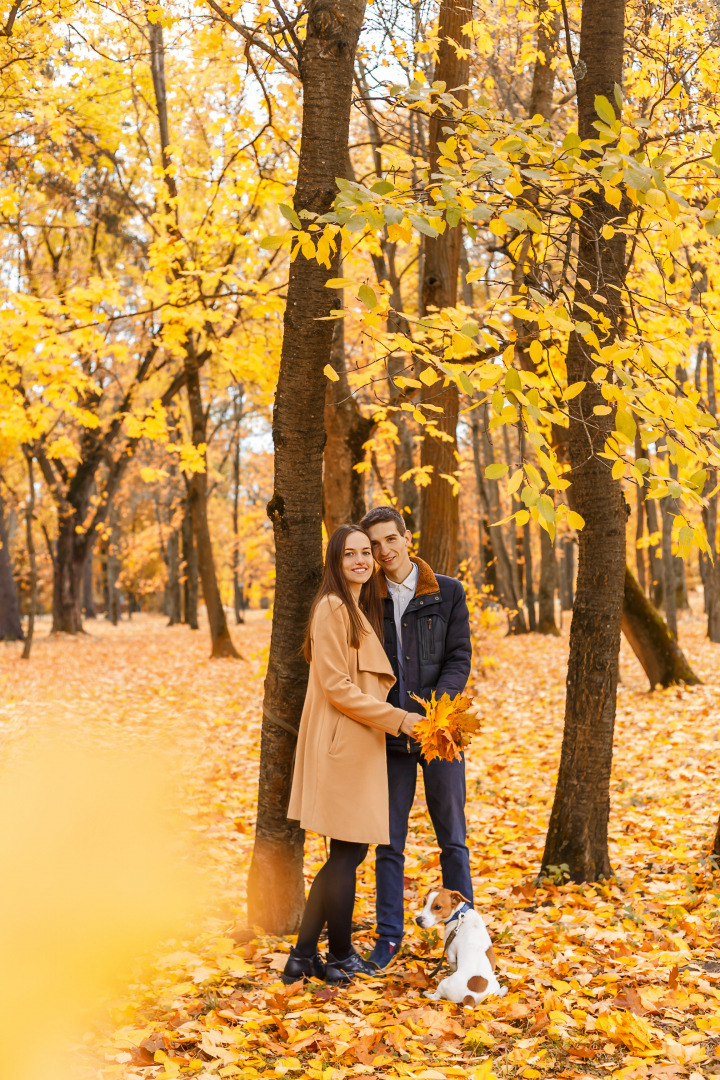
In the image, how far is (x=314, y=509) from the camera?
4090 mm

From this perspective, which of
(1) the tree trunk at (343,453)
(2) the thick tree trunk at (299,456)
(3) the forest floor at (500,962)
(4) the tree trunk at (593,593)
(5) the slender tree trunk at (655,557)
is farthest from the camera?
(5) the slender tree trunk at (655,557)

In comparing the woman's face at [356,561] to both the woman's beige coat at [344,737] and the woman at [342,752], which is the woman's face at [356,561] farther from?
the woman's beige coat at [344,737]

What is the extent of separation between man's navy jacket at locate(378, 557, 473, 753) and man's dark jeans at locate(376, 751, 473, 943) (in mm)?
304

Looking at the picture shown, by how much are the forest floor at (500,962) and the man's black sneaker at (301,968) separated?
65 mm

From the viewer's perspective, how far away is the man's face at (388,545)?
152 inches

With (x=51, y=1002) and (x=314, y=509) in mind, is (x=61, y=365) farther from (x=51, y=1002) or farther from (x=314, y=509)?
(x=51, y=1002)

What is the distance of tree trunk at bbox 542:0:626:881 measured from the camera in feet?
14.6

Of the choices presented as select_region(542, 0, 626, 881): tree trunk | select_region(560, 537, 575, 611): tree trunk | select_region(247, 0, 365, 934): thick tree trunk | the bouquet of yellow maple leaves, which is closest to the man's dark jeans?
the bouquet of yellow maple leaves

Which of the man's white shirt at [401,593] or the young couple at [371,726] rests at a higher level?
the man's white shirt at [401,593]

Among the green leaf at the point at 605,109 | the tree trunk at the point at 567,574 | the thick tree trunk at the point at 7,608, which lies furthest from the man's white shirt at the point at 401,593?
the tree trunk at the point at 567,574

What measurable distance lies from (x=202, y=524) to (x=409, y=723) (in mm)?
11558

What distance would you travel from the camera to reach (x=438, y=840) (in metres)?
3.73

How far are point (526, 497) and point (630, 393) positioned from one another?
603 mm

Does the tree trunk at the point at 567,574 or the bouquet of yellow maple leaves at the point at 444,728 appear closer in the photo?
the bouquet of yellow maple leaves at the point at 444,728
